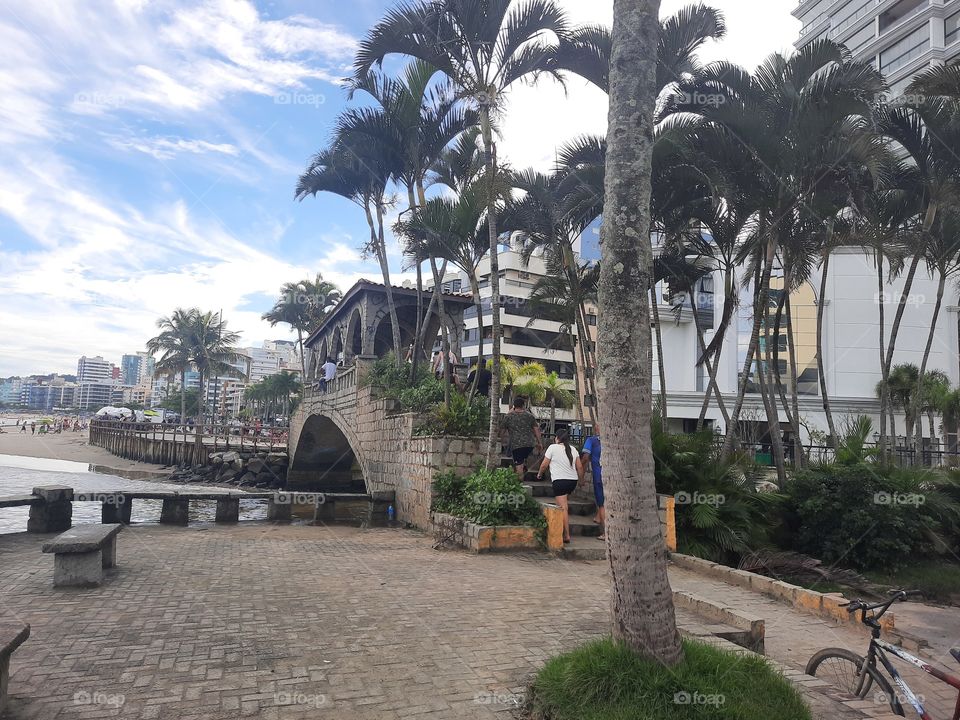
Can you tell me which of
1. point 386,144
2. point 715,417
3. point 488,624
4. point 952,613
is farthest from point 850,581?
point 715,417

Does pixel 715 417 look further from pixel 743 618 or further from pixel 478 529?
pixel 743 618

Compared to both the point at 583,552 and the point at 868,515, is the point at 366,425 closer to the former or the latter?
the point at 583,552

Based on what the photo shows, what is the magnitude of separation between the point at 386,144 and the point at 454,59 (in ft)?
17.2

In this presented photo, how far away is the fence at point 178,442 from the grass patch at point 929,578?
118 feet

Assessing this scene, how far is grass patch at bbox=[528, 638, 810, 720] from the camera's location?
3334 millimetres

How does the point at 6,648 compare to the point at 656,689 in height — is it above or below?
above

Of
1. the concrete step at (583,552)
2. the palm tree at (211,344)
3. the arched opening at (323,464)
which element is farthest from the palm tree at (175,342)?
the concrete step at (583,552)

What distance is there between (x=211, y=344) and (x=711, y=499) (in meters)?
53.5

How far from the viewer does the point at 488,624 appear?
212 inches

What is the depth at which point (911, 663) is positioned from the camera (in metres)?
3.82

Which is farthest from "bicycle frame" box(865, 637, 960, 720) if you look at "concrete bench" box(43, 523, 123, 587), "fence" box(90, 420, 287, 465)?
"fence" box(90, 420, 287, 465)

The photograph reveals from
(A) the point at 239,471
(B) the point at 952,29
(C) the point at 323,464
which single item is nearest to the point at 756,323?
(C) the point at 323,464

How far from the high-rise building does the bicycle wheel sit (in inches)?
1599

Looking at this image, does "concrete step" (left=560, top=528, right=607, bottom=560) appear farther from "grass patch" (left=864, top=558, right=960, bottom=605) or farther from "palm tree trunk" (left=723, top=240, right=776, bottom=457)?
"grass patch" (left=864, top=558, right=960, bottom=605)
